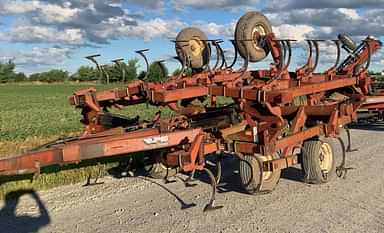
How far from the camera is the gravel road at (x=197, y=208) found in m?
5.87

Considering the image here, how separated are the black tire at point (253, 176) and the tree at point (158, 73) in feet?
7.62

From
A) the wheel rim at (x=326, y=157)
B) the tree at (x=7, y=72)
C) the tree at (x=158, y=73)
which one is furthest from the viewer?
the tree at (x=7, y=72)

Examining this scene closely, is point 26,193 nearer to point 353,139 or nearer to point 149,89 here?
point 149,89

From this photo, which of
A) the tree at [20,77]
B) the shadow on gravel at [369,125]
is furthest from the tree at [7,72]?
the shadow on gravel at [369,125]

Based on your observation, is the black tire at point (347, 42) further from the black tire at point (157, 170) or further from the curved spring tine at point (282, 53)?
the black tire at point (157, 170)

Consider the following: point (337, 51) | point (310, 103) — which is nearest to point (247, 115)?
point (310, 103)

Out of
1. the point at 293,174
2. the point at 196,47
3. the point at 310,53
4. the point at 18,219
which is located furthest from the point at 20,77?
the point at 18,219

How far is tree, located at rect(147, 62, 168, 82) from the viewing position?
8797 mm

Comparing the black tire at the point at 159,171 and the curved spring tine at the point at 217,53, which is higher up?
the curved spring tine at the point at 217,53

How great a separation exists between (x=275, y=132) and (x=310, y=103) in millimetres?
1990

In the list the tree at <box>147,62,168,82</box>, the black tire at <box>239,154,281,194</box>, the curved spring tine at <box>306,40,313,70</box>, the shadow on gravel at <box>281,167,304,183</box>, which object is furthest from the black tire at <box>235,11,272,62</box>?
the black tire at <box>239,154,281,194</box>

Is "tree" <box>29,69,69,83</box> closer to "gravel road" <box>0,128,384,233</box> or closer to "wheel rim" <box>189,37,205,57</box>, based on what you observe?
"wheel rim" <box>189,37,205,57</box>

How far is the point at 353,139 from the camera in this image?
12266 mm

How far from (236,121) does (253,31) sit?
6.38 ft
